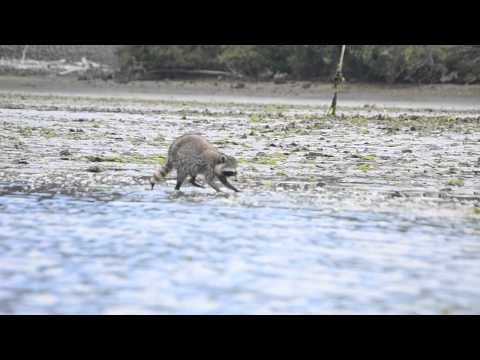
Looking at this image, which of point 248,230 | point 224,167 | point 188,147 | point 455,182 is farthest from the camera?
point 455,182

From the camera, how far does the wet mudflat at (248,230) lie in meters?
6.52

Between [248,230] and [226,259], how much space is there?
1359 millimetres

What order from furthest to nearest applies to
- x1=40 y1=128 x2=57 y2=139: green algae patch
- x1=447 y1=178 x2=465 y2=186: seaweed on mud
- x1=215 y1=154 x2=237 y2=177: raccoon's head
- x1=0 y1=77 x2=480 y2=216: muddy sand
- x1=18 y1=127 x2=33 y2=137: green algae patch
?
x1=18 y1=127 x2=33 y2=137: green algae patch → x1=40 y1=128 x2=57 y2=139: green algae patch → x1=447 y1=178 x2=465 y2=186: seaweed on mud → x1=0 y1=77 x2=480 y2=216: muddy sand → x1=215 y1=154 x2=237 y2=177: raccoon's head

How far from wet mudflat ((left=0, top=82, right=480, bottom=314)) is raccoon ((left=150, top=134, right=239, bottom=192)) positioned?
235 millimetres

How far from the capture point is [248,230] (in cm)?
900

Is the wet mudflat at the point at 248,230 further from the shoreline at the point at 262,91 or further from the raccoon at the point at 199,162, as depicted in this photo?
the shoreline at the point at 262,91

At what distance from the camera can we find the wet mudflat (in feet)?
21.4

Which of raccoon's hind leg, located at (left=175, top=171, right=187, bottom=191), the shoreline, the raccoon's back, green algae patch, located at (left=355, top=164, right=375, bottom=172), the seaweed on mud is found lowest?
the shoreline

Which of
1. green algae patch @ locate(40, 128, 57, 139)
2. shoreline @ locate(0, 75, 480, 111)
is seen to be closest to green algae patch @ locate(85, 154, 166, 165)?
green algae patch @ locate(40, 128, 57, 139)

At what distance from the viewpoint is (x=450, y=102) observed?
36281 millimetres

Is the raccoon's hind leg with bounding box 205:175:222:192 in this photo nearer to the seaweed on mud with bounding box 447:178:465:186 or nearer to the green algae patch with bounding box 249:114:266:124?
the seaweed on mud with bounding box 447:178:465:186

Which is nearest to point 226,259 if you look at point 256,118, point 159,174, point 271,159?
point 159,174

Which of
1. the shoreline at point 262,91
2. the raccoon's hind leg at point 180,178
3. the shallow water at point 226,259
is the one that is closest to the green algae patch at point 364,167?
the raccoon's hind leg at point 180,178

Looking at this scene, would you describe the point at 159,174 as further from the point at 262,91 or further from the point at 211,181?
the point at 262,91
